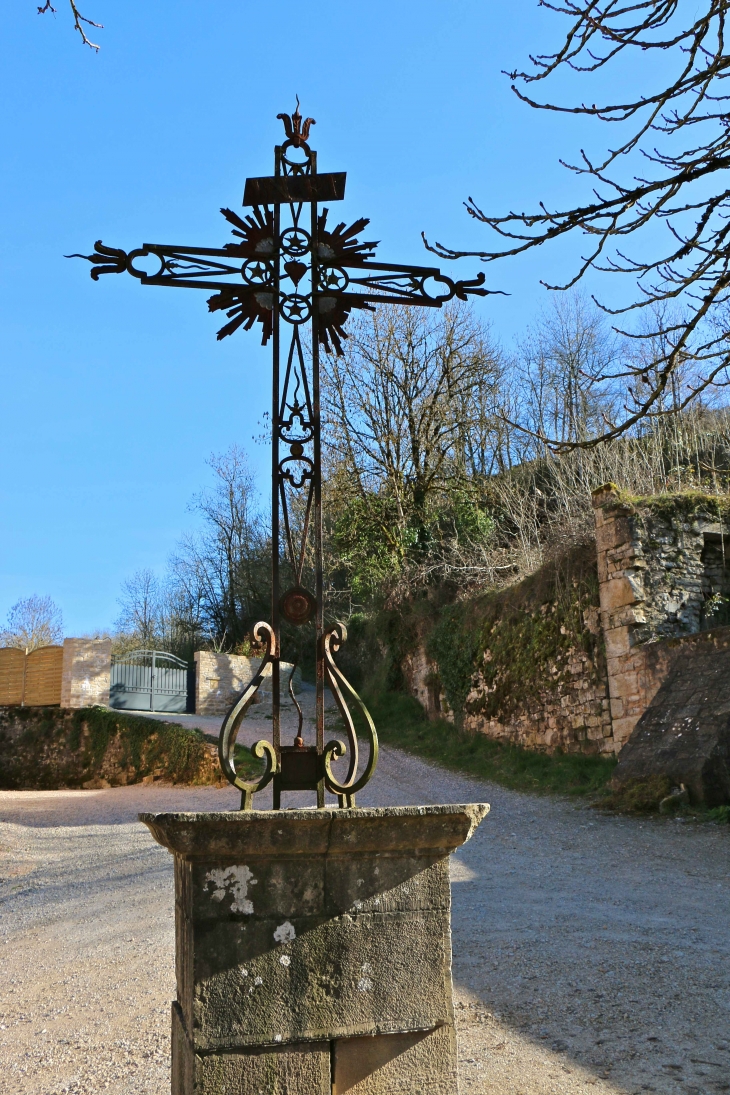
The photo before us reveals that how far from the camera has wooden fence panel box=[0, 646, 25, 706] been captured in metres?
21.0

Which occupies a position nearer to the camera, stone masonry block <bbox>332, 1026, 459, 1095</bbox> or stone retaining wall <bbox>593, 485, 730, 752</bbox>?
stone masonry block <bbox>332, 1026, 459, 1095</bbox>

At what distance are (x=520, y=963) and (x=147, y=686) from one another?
19956 millimetres

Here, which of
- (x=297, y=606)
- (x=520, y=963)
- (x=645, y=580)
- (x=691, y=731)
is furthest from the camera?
(x=645, y=580)

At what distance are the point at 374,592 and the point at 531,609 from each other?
258 inches

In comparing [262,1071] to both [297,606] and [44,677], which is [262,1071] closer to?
[297,606]

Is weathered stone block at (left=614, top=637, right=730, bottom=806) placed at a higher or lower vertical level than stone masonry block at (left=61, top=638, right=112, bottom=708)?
lower

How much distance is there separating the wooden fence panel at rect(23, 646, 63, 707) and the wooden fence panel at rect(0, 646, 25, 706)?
24cm

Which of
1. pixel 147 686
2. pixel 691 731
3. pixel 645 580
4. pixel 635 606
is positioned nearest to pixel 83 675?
pixel 147 686

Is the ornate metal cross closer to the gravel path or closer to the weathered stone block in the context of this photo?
the gravel path

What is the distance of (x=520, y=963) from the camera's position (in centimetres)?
470

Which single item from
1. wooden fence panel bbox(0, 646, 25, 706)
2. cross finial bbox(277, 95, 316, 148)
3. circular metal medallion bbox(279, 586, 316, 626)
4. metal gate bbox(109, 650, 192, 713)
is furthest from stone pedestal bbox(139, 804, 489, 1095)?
metal gate bbox(109, 650, 192, 713)

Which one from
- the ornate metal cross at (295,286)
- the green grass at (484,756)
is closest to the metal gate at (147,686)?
the green grass at (484,756)

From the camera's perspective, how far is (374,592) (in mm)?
20422

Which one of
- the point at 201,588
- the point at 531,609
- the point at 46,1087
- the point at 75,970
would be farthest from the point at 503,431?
the point at 46,1087
